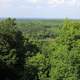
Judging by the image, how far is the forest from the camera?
1219 inches

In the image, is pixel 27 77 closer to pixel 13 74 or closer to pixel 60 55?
pixel 13 74

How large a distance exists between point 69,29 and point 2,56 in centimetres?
817

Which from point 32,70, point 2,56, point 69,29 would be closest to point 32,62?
point 32,70

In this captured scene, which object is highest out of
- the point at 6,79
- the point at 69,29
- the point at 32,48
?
the point at 69,29

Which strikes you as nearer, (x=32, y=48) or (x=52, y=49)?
(x=52, y=49)

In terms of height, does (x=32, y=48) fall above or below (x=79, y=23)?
below

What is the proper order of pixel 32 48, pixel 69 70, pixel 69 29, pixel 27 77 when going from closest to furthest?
pixel 69 70 < pixel 69 29 < pixel 27 77 < pixel 32 48

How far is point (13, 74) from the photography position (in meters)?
38.7

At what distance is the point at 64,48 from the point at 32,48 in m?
11.8

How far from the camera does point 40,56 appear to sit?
37.2 metres

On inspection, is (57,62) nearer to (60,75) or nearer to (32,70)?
(60,75)

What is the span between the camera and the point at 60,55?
3238 cm

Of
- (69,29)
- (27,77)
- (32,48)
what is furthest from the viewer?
(32,48)

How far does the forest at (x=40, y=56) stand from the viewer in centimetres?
3097
